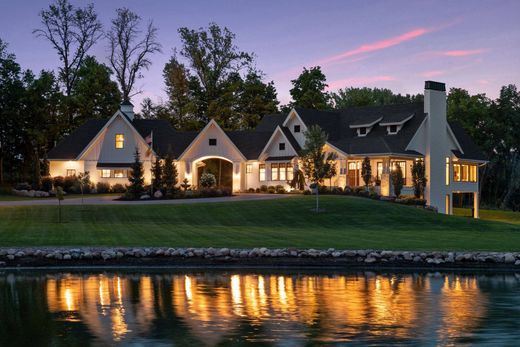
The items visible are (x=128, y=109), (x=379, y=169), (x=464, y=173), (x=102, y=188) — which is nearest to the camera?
(x=379, y=169)

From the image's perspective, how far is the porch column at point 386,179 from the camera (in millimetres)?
55750

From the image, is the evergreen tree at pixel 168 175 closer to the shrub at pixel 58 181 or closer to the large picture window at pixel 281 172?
the shrub at pixel 58 181

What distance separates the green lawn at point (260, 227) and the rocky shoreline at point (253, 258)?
252 centimetres

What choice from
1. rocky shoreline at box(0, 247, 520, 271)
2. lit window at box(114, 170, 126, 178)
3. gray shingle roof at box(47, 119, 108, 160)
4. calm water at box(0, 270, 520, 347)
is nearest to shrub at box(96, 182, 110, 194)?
lit window at box(114, 170, 126, 178)

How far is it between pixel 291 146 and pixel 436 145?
11895 mm

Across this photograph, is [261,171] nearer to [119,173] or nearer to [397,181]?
[119,173]

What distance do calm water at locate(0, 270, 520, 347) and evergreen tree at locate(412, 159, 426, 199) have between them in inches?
1336

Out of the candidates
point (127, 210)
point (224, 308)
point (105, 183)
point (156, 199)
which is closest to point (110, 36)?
point (105, 183)

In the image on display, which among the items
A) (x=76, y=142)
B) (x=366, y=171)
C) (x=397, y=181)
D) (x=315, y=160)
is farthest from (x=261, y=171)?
(x=76, y=142)

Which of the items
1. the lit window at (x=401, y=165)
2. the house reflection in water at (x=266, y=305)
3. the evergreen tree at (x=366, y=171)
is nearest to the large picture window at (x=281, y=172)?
the evergreen tree at (x=366, y=171)

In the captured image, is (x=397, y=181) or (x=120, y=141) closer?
(x=397, y=181)

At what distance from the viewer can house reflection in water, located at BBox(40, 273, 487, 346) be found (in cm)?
1398

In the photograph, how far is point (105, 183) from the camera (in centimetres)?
6128

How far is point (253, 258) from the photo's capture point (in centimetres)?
2395
